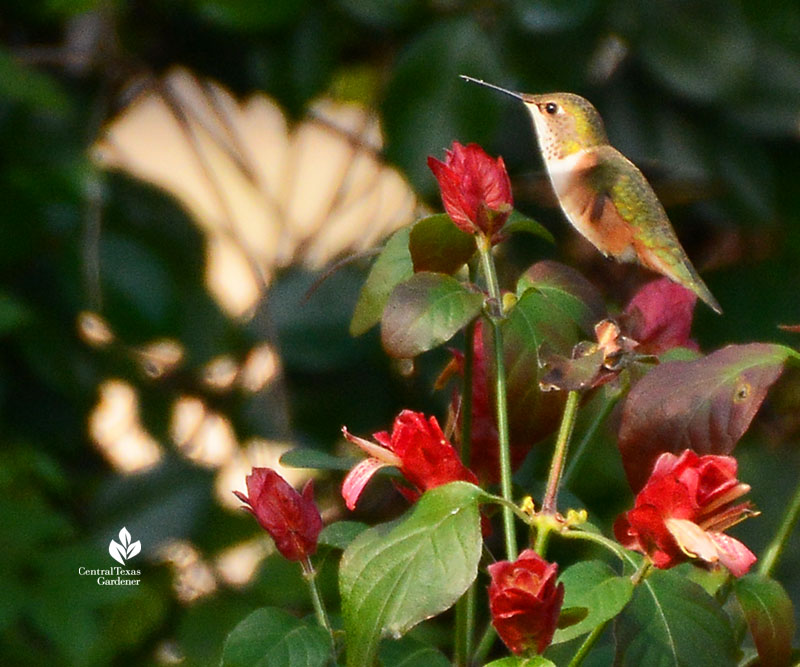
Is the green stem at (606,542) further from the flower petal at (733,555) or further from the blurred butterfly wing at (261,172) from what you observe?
the blurred butterfly wing at (261,172)

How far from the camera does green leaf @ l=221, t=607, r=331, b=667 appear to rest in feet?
1.73

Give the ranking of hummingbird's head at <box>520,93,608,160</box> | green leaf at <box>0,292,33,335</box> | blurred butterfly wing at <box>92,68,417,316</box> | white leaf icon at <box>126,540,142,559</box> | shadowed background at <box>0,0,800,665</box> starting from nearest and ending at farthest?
white leaf icon at <box>126,540,142,559</box> < hummingbird's head at <box>520,93,608,160</box> < green leaf at <box>0,292,33,335</box> < shadowed background at <box>0,0,800,665</box> < blurred butterfly wing at <box>92,68,417,316</box>

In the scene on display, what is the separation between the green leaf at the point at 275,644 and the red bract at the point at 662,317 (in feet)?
0.85

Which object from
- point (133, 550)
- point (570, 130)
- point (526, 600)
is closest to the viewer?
point (526, 600)

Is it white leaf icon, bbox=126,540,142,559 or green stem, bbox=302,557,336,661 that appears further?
white leaf icon, bbox=126,540,142,559

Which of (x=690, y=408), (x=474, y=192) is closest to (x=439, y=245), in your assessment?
(x=474, y=192)

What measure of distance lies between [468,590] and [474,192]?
191mm

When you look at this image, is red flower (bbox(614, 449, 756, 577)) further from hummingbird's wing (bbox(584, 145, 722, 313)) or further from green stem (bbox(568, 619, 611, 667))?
hummingbird's wing (bbox(584, 145, 722, 313))

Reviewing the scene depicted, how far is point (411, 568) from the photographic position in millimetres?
515

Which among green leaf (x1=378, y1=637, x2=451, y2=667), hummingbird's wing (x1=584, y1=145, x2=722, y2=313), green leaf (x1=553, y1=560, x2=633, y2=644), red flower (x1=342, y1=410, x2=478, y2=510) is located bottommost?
hummingbird's wing (x1=584, y1=145, x2=722, y2=313)

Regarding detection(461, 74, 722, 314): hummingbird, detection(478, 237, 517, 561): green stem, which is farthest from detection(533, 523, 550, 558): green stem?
detection(461, 74, 722, 314): hummingbird

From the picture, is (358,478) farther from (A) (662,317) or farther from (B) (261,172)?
(B) (261,172)

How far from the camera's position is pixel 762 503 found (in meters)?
1.85

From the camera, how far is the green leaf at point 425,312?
1.89ft
